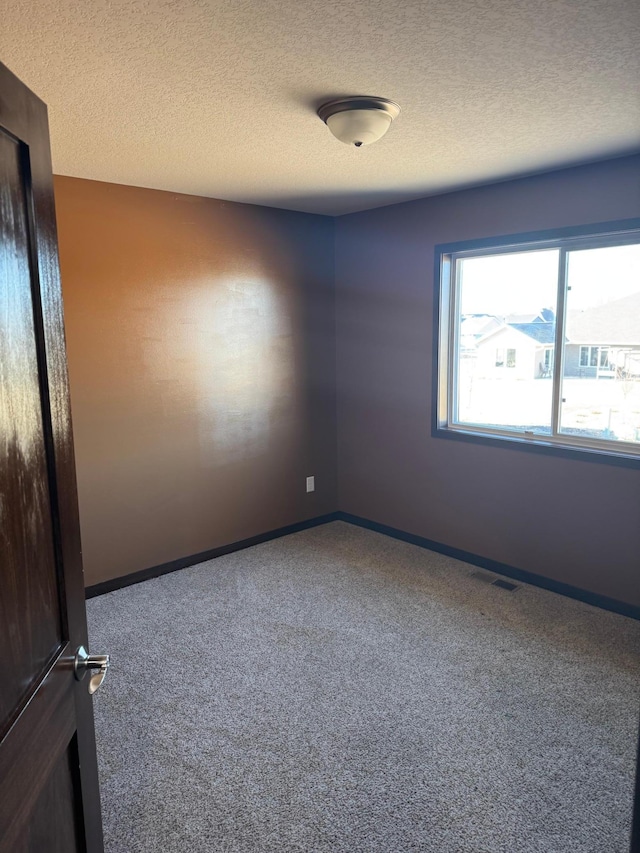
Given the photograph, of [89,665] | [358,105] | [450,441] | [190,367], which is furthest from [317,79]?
[450,441]

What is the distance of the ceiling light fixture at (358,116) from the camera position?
6.95 ft

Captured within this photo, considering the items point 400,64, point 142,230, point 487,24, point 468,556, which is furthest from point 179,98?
point 468,556

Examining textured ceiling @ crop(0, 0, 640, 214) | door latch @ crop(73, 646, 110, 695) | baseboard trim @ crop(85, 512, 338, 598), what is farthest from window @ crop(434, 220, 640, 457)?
door latch @ crop(73, 646, 110, 695)

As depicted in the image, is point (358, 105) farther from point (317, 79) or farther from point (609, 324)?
point (609, 324)

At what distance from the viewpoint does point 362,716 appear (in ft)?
7.79

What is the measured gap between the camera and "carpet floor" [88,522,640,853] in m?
1.85

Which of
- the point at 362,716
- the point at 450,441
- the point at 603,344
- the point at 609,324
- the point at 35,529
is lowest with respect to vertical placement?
the point at 362,716

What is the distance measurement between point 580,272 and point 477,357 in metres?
0.84

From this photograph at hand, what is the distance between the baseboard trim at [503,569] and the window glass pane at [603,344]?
2.96ft

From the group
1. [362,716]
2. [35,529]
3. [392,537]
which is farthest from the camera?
[392,537]

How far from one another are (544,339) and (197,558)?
2639 mm

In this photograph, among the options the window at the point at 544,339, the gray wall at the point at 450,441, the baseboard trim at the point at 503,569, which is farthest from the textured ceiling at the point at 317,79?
the baseboard trim at the point at 503,569

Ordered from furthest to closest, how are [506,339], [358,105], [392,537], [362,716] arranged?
[392,537] < [506,339] < [362,716] < [358,105]

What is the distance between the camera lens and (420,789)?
1990 millimetres
